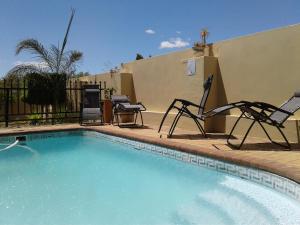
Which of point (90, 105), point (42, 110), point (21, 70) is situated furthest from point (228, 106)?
point (21, 70)

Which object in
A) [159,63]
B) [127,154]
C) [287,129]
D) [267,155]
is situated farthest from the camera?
[159,63]

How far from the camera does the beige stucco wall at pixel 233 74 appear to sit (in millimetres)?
6258

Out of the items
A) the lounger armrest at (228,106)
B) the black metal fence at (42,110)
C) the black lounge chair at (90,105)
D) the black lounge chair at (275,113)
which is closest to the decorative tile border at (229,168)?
the black lounge chair at (275,113)

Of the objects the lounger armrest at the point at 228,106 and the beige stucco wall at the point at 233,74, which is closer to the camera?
the lounger armrest at the point at 228,106

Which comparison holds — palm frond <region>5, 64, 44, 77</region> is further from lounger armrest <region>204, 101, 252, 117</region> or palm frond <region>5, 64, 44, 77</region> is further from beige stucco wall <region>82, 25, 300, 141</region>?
lounger armrest <region>204, 101, 252, 117</region>

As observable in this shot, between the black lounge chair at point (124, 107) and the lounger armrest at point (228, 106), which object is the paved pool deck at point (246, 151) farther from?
the black lounge chair at point (124, 107)

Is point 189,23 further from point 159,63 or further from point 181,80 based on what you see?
point 181,80

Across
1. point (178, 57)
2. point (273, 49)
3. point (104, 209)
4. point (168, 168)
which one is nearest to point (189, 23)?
point (178, 57)

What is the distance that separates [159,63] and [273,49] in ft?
13.4

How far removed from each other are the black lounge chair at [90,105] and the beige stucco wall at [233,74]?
147cm

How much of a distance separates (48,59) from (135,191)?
31.8 feet

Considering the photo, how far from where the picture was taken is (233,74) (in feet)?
24.7

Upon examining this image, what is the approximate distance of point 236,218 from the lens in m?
3.27

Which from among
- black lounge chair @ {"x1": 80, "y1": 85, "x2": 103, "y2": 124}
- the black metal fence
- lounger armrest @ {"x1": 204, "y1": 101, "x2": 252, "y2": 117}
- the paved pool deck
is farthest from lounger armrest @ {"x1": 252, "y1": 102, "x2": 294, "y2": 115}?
the black metal fence
